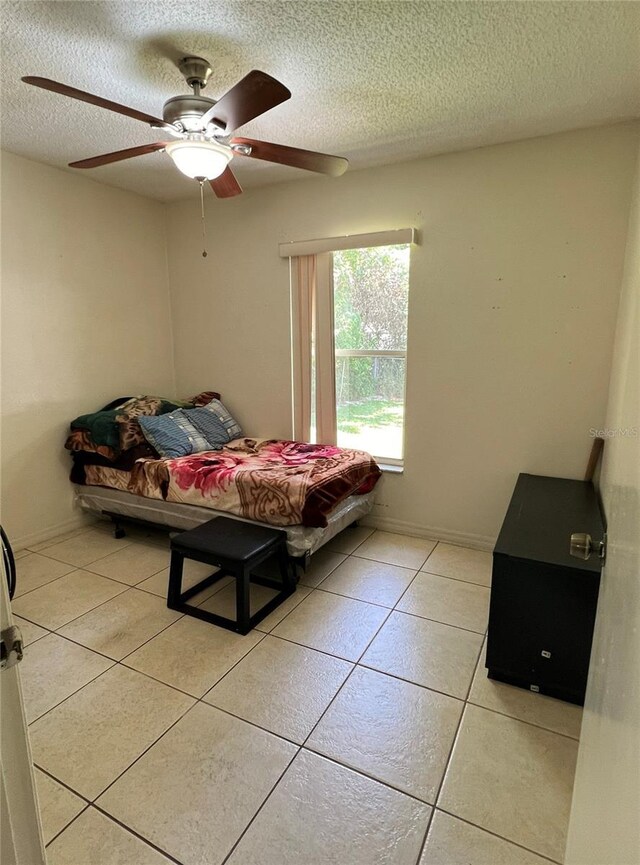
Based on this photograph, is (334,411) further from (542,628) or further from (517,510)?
(542,628)

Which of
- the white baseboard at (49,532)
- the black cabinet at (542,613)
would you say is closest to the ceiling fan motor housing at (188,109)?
the black cabinet at (542,613)

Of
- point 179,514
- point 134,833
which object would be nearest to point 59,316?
point 179,514

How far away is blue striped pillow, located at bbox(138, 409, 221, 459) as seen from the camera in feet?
10.4

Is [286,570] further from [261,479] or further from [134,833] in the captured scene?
[134,833]

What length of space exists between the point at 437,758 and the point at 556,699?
588mm

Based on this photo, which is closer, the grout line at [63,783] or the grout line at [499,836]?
the grout line at [499,836]

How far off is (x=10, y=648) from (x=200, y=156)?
1.83 m

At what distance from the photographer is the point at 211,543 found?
229 cm

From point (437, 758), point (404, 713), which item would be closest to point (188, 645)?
point (404, 713)

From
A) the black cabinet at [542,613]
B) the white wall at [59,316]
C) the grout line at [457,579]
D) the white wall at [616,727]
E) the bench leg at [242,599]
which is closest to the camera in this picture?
the white wall at [616,727]

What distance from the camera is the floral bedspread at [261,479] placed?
2525 mm

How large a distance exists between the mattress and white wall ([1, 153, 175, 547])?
0.27 meters

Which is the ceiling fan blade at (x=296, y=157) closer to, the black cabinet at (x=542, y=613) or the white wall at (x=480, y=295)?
the white wall at (x=480, y=295)

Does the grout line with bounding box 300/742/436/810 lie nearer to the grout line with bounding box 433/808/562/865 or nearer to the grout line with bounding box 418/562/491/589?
the grout line with bounding box 433/808/562/865
